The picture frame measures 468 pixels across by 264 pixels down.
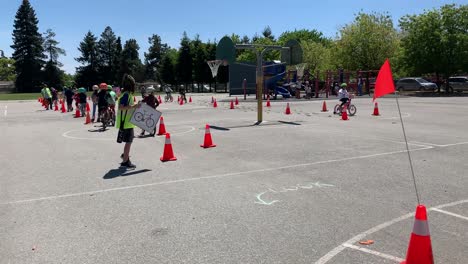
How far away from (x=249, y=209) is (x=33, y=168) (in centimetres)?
533

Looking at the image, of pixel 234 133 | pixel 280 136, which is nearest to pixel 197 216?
pixel 280 136

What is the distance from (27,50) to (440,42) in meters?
84.2

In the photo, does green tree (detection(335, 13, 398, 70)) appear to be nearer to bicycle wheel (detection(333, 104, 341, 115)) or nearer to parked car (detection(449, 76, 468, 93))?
parked car (detection(449, 76, 468, 93))

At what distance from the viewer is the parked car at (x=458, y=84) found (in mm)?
43562

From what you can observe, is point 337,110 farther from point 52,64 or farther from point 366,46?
point 52,64

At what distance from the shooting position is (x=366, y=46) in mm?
51031

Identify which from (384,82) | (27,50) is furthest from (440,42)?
(27,50)

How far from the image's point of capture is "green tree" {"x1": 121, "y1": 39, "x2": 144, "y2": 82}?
106062 millimetres

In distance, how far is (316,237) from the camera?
4.68 metres

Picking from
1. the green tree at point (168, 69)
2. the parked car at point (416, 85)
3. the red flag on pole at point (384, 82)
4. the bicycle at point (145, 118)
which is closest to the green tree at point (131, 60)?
the green tree at point (168, 69)

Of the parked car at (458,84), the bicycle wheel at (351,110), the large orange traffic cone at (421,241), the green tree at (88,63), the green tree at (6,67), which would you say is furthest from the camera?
the green tree at (6,67)

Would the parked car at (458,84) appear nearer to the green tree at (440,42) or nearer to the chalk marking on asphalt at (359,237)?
the green tree at (440,42)

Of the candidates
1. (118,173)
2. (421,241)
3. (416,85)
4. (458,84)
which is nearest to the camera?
(421,241)

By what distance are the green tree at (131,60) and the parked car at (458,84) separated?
253 feet
